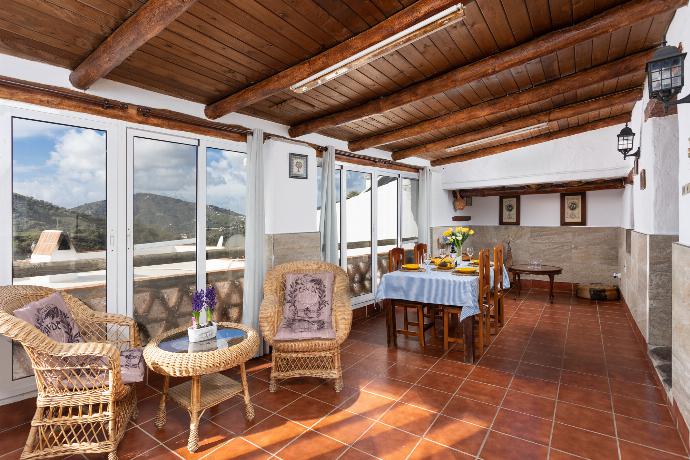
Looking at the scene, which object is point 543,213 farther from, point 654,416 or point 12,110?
point 12,110

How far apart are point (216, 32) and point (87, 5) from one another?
0.66 m

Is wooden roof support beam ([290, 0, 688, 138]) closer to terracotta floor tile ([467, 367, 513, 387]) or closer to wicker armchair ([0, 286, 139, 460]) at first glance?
terracotta floor tile ([467, 367, 513, 387])

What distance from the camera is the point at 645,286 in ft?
11.6

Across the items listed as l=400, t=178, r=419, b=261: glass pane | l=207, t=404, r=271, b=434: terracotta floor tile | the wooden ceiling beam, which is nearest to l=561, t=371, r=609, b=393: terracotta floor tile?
l=207, t=404, r=271, b=434: terracotta floor tile

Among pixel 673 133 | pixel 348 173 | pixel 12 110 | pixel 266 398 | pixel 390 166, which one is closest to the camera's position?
pixel 12 110

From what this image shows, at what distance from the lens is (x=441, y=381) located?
3.17m

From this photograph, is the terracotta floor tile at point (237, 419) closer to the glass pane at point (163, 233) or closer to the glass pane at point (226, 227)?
the glass pane at point (163, 233)

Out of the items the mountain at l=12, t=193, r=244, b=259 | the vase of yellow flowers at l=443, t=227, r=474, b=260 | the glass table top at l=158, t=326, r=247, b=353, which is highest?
the mountain at l=12, t=193, r=244, b=259

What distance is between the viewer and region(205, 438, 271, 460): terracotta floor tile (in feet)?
7.19

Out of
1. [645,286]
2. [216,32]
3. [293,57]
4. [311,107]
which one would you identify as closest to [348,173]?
[311,107]

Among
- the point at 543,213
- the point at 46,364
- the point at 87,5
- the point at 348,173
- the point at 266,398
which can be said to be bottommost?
the point at 266,398

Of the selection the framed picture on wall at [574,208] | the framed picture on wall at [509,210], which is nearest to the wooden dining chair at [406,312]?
the framed picture on wall at [509,210]

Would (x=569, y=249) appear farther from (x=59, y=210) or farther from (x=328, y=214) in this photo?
(x=59, y=210)

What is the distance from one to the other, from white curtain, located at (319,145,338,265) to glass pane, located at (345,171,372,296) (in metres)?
0.81
